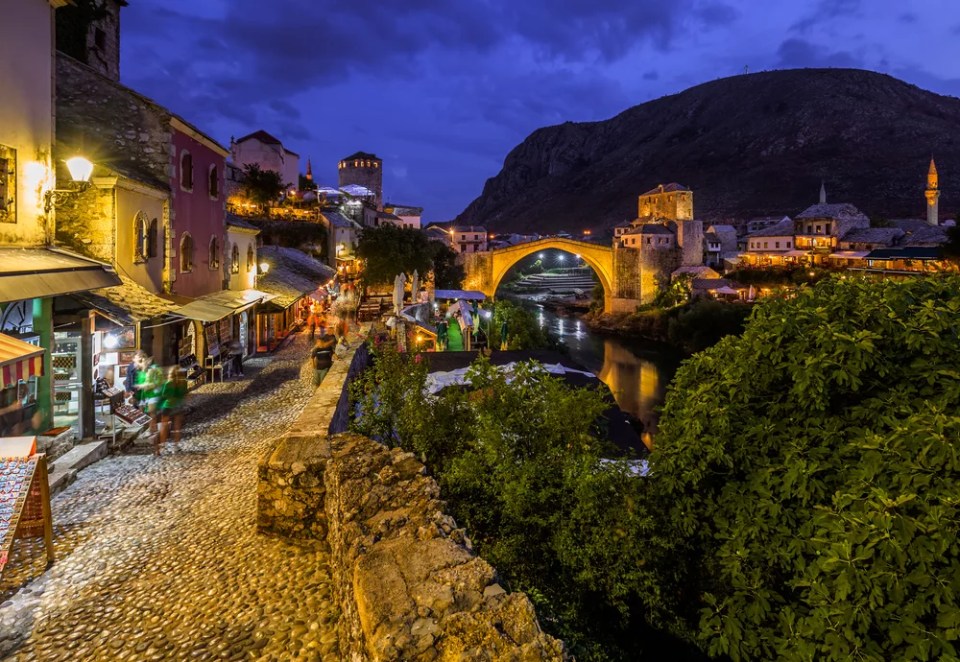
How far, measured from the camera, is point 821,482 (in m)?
3.92

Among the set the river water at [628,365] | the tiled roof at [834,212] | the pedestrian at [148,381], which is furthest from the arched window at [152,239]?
the tiled roof at [834,212]

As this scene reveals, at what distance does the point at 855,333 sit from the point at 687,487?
5.98ft

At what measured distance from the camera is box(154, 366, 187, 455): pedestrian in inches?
318

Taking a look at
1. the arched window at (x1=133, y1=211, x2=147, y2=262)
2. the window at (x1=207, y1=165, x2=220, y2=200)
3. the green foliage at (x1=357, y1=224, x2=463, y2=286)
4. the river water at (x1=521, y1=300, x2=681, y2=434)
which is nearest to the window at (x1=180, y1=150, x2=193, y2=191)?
the window at (x1=207, y1=165, x2=220, y2=200)

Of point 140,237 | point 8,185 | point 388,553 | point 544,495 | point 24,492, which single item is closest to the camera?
point 388,553

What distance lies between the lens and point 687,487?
A: 15.9 feet

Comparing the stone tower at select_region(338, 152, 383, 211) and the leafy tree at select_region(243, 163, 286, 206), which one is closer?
the leafy tree at select_region(243, 163, 286, 206)

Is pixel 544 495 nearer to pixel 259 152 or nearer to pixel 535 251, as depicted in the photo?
pixel 259 152

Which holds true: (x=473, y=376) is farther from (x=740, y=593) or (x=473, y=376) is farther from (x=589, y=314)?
(x=589, y=314)

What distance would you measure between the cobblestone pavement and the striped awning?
1401 millimetres

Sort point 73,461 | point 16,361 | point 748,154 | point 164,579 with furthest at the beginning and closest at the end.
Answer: point 748,154
point 73,461
point 16,361
point 164,579

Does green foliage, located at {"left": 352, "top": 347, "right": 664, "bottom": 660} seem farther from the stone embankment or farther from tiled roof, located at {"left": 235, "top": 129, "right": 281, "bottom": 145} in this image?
tiled roof, located at {"left": 235, "top": 129, "right": 281, "bottom": 145}

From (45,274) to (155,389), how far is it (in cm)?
374

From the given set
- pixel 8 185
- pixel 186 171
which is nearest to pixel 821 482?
pixel 8 185
